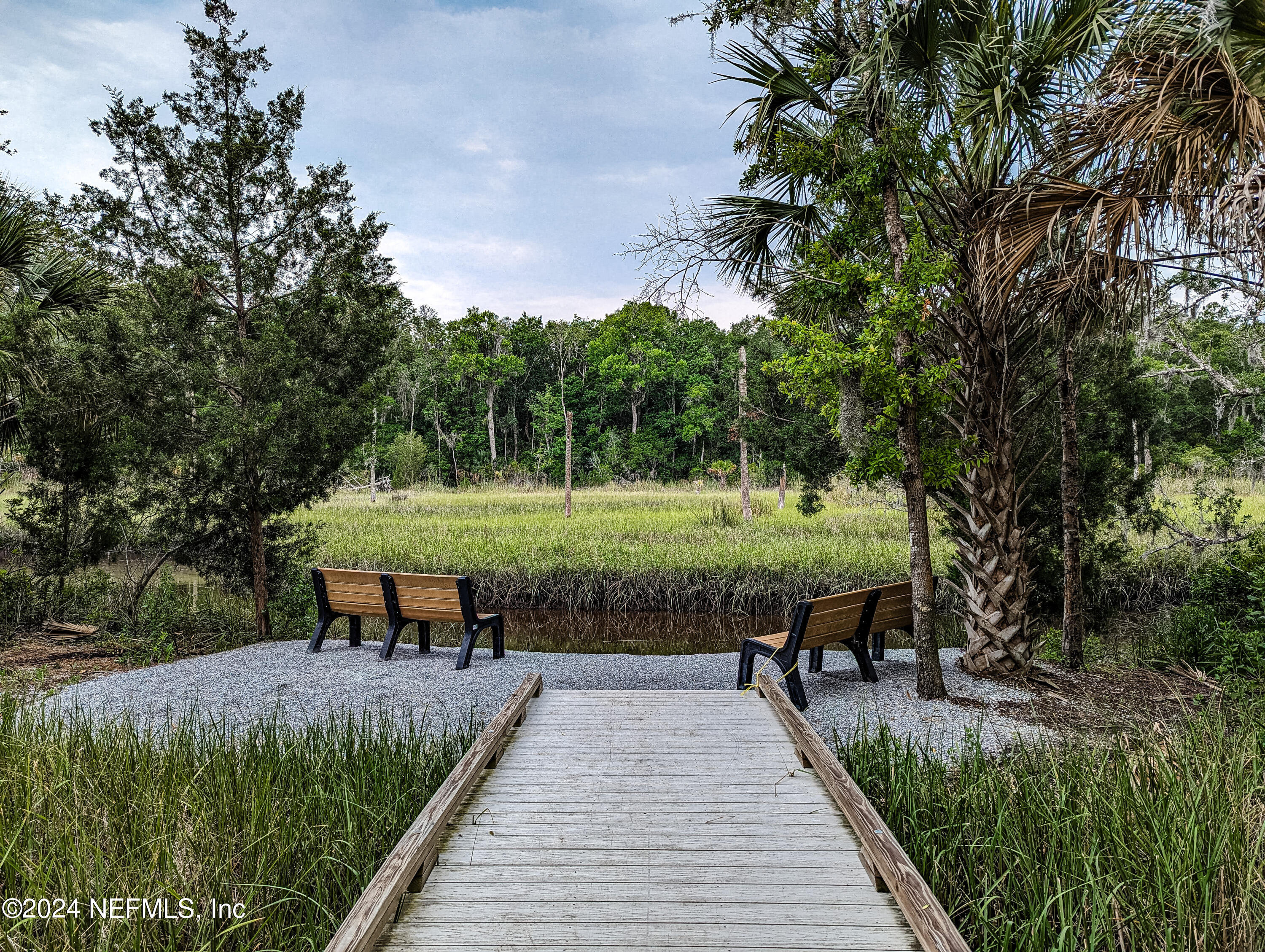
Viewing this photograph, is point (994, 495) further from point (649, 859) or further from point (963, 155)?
point (649, 859)

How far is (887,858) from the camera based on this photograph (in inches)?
88.0

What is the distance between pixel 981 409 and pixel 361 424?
6667 mm

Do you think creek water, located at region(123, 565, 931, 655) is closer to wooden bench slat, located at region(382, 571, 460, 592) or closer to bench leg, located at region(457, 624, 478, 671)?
bench leg, located at region(457, 624, 478, 671)

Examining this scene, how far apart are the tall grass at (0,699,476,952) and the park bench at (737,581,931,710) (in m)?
2.59

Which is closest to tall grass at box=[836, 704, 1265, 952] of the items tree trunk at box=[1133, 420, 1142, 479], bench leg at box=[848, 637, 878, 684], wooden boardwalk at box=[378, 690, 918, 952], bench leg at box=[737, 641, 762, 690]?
wooden boardwalk at box=[378, 690, 918, 952]

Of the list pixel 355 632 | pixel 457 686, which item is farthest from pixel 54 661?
pixel 457 686

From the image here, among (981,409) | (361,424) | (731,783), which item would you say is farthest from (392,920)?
(361,424)

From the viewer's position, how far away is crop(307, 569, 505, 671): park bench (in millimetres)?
6250

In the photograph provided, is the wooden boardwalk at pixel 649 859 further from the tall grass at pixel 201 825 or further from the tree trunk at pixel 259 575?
the tree trunk at pixel 259 575

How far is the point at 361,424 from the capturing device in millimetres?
7578

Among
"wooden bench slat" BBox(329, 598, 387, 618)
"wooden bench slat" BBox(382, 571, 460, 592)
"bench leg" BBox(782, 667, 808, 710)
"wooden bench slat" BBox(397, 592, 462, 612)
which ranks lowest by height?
"bench leg" BBox(782, 667, 808, 710)

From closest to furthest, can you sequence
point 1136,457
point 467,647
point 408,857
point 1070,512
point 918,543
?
point 408,857
point 918,543
point 1070,512
point 467,647
point 1136,457

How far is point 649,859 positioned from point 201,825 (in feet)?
5.91

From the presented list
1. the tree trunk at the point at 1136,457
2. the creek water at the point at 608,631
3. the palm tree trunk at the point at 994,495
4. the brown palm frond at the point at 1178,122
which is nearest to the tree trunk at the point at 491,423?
the creek water at the point at 608,631
